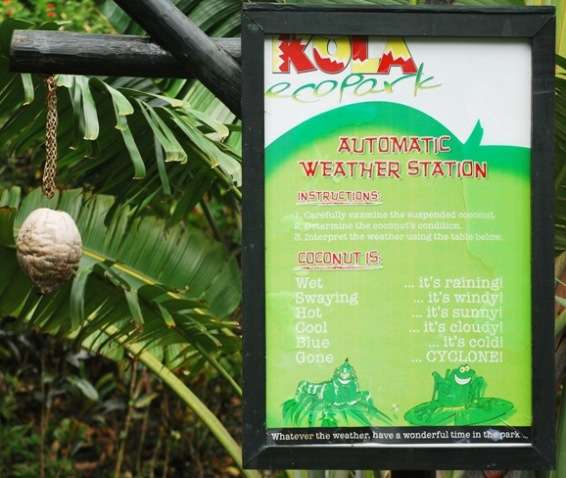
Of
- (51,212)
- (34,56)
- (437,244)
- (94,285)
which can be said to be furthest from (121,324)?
(437,244)

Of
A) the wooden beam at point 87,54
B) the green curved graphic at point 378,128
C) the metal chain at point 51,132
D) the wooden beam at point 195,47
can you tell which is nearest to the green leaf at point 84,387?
the metal chain at point 51,132

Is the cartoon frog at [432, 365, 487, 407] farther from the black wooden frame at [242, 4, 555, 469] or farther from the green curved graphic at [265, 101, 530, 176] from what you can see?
the green curved graphic at [265, 101, 530, 176]

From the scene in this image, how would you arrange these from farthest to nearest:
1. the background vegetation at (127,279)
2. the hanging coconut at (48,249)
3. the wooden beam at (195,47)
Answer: the background vegetation at (127,279) → the hanging coconut at (48,249) → the wooden beam at (195,47)

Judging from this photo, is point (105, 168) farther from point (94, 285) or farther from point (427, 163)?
point (427, 163)

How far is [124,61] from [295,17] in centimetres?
46

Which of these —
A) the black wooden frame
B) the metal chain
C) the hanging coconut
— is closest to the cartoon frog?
the black wooden frame

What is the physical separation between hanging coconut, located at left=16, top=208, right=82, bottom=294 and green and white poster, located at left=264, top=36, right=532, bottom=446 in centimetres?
68

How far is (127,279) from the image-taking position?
152 inches

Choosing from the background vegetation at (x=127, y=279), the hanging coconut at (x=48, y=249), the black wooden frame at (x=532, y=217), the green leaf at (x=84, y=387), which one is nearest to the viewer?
the black wooden frame at (x=532, y=217)

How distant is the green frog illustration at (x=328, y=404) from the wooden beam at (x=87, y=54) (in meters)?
0.80

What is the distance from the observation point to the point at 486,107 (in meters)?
2.19

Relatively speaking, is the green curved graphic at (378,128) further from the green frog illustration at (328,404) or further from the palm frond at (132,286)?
the palm frond at (132,286)

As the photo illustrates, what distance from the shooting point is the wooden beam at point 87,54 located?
2385 mm

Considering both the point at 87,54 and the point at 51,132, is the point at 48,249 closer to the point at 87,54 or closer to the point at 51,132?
the point at 51,132
